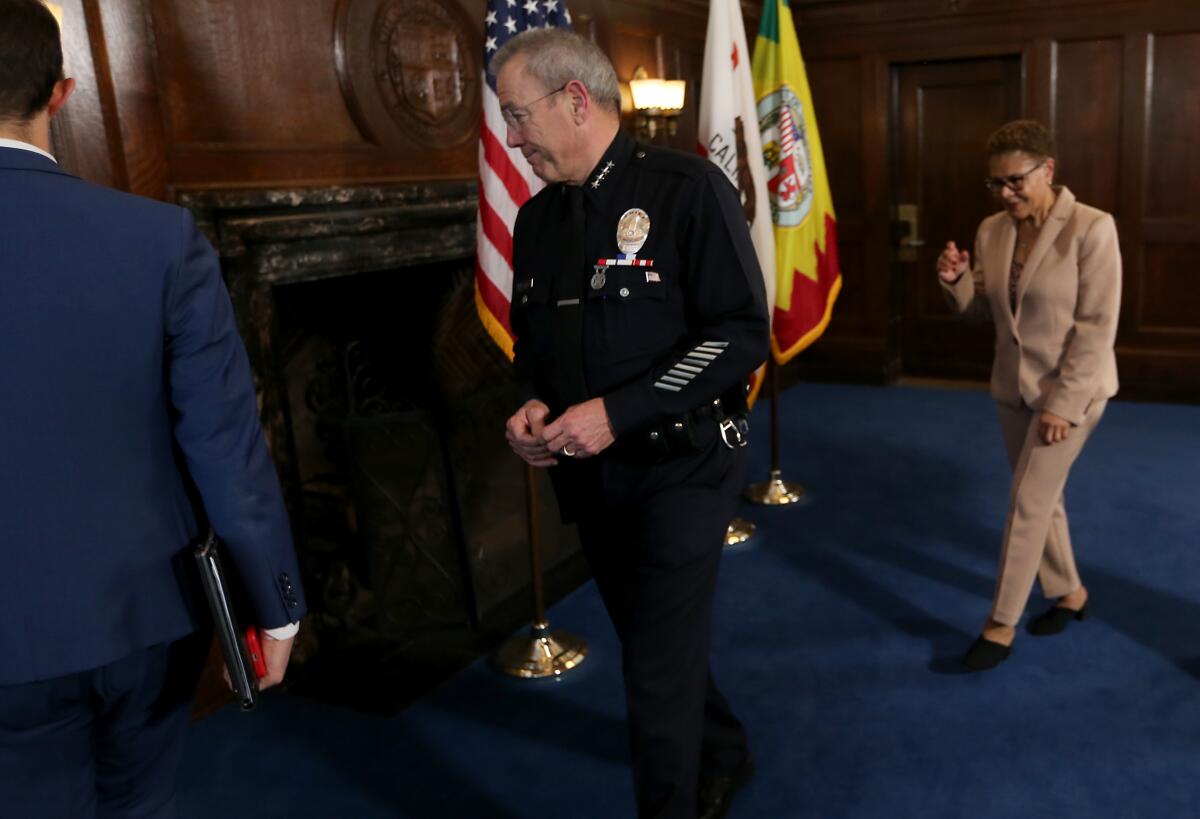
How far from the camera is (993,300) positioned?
2.77 m

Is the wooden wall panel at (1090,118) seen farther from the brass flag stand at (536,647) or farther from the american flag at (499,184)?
the brass flag stand at (536,647)

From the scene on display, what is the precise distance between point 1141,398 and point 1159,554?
2.60 m

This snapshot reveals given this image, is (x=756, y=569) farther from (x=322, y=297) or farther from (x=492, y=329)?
(x=322, y=297)

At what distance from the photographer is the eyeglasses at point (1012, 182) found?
2.59 m

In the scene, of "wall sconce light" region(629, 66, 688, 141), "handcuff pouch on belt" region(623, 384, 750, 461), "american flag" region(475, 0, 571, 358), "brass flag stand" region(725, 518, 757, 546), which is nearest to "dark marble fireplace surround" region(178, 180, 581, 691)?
"american flag" region(475, 0, 571, 358)

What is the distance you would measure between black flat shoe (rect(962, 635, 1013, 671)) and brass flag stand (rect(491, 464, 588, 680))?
1.09 meters

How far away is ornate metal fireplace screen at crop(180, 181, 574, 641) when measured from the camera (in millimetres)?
2955

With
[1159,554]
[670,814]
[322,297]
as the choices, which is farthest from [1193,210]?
[670,814]

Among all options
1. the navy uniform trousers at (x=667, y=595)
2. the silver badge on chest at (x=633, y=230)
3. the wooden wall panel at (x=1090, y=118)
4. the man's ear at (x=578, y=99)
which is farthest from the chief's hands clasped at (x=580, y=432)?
the wooden wall panel at (x=1090, y=118)

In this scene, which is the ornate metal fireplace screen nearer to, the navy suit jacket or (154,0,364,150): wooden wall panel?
(154,0,364,150): wooden wall panel

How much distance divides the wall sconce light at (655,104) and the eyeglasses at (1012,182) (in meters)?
2.24

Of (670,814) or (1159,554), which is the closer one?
(670,814)

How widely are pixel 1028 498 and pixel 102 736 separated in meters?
2.26

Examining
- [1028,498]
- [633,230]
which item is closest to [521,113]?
[633,230]
